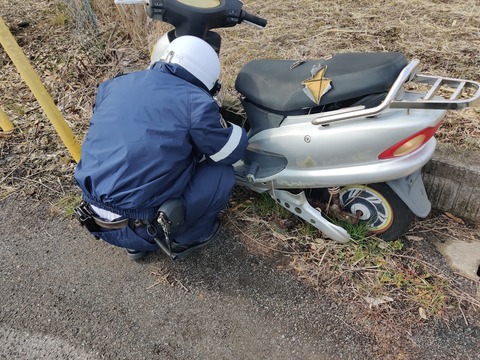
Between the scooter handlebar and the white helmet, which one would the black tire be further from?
the scooter handlebar

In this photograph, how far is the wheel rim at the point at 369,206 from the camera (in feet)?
7.42

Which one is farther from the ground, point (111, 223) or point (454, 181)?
point (454, 181)

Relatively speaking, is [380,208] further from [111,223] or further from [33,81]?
[33,81]

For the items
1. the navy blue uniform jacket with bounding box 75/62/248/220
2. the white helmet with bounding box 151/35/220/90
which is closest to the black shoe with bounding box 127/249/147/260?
the navy blue uniform jacket with bounding box 75/62/248/220

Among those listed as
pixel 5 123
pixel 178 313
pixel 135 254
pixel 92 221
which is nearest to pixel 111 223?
pixel 92 221

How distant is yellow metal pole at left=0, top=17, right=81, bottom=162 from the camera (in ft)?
9.20

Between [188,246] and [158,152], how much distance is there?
688 mm

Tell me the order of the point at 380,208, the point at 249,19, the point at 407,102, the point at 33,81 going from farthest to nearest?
the point at 33,81, the point at 249,19, the point at 380,208, the point at 407,102

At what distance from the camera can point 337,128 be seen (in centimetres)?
204

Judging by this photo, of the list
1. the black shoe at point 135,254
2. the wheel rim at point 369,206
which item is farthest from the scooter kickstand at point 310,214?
the black shoe at point 135,254

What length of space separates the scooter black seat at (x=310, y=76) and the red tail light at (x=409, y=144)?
26cm

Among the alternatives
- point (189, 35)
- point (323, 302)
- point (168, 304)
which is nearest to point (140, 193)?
point (168, 304)

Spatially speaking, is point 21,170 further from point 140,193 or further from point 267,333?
point 267,333

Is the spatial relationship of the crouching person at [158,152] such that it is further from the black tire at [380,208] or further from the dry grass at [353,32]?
the dry grass at [353,32]
